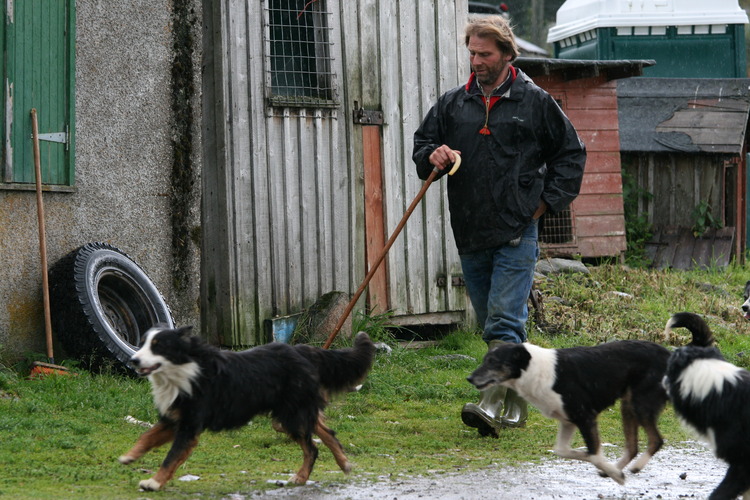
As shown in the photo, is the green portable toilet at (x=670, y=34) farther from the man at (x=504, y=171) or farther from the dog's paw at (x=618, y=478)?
the dog's paw at (x=618, y=478)

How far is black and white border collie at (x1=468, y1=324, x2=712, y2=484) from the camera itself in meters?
5.23

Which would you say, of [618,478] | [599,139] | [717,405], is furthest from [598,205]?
[717,405]

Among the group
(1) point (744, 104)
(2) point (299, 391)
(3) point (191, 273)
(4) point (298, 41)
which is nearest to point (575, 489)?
(2) point (299, 391)

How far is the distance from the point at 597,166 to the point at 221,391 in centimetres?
1204

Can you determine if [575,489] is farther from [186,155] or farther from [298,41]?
[298,41]

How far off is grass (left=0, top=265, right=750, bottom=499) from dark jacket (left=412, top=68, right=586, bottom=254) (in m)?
1.32

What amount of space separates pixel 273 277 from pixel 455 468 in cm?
423

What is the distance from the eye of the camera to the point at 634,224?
17016 mm

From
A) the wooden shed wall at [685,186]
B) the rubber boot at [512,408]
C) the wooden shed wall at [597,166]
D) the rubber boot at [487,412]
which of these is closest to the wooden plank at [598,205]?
the wooden shed wall at [597,166]

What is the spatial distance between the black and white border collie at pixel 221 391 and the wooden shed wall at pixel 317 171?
13.3 feet

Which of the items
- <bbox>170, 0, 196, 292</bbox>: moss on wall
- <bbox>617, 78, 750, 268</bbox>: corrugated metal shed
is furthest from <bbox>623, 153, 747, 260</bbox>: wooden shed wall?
<bbox>170, 0, 196, 292</bbox>: moss on wall

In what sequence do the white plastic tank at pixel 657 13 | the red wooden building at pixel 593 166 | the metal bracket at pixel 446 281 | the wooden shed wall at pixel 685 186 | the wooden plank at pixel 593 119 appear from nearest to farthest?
the metal bracket at pixel 446 281 → the red wooden building at pixel 593 166 → the wooden plank at pixel 593 119 → the wooden shed wall at pixel 685 186 → the white plastic tank at pixel 657 13

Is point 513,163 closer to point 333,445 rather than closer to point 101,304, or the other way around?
point 333,445

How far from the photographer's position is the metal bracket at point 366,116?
9.89 m
